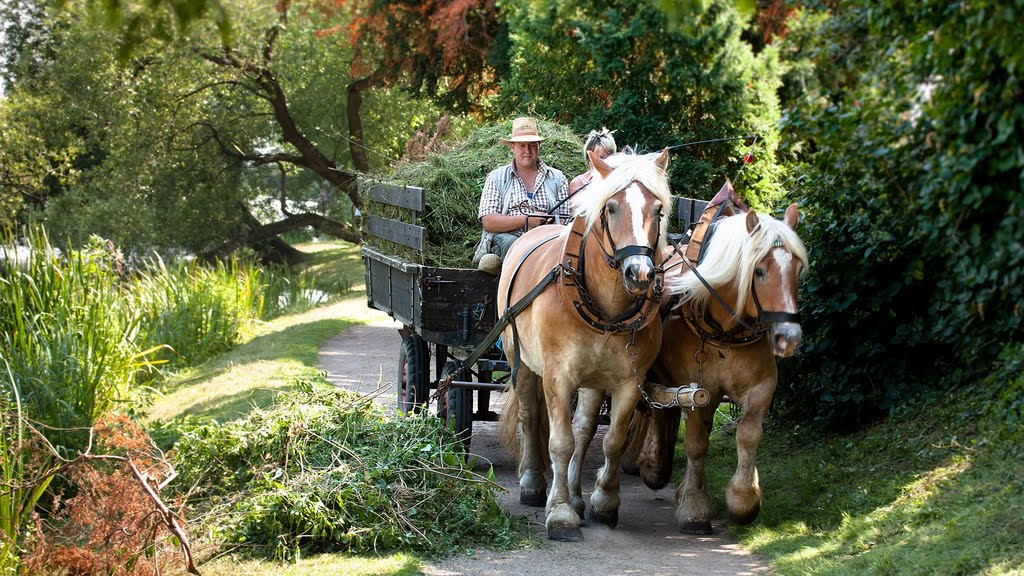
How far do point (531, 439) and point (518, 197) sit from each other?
5.30 ft

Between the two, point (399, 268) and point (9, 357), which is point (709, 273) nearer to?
point (399, 268)

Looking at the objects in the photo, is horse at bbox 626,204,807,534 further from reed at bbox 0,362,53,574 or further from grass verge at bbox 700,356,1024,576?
reed at bbox 0,362,53,574

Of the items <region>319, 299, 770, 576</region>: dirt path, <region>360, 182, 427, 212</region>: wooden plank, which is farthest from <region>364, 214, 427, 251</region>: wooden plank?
<region>319, 299, 770, 576</region>: dirt path

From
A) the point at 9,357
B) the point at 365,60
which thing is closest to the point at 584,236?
the point at 9,357

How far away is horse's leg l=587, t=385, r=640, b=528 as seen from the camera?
566 cm

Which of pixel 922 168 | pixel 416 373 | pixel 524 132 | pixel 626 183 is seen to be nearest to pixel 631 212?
pixel 626 183

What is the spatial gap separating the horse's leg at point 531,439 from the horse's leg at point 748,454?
1.37 meters

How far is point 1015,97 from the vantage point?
326 centimetres

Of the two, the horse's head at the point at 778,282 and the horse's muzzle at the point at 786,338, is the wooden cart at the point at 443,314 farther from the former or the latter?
the horse's muzzle at the point at 786,338

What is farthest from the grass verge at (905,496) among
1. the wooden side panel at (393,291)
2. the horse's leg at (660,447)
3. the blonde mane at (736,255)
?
the wooden side panel at (393,291)

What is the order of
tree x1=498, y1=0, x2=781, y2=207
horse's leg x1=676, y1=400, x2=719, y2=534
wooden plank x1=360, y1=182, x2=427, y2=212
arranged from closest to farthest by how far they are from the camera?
horse's leg x1=676, y1=400, x2=719, y2=534, wooden plank x1=360, y1=182, x2=427, y2=212, tree x1=498, y1=0, x2=781, y2=207

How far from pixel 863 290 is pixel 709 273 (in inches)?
68.2

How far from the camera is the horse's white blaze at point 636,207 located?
5102 millimetres

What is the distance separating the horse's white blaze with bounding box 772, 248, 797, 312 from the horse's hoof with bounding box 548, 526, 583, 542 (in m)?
1.65
